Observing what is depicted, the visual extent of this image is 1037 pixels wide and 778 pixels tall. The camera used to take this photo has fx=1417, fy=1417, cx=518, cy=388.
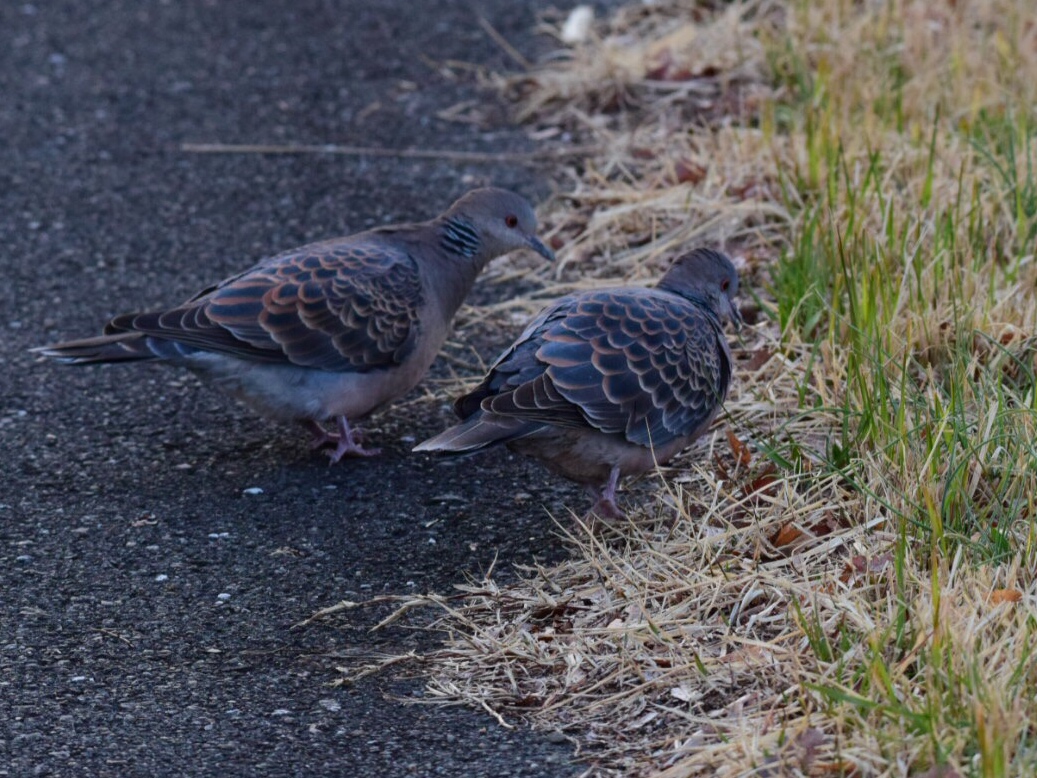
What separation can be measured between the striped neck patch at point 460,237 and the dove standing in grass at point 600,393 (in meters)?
0.84

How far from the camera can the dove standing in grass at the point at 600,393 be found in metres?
3.98

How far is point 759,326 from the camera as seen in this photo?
16.5 ft

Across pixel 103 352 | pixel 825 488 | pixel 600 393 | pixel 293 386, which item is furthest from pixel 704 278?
pixel 103 352

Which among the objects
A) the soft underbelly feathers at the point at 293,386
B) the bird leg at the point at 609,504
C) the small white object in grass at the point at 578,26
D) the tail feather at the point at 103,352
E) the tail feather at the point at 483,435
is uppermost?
the small white object in grass at the point at 578,26

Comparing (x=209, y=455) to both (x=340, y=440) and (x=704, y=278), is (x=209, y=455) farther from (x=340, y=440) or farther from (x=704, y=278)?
(x=704, y=278)

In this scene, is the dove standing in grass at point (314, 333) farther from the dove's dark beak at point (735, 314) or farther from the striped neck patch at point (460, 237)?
the dove's dark beak at point (735, 314)

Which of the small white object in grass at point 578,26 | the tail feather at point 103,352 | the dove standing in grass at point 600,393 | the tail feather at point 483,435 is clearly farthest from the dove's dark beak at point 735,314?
the small white object in grass at point 578,26

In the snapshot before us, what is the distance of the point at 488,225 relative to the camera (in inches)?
202

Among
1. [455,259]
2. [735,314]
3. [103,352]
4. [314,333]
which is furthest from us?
[455,259]

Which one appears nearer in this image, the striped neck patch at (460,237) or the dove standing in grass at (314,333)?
the dove standing in grass at (314,333)

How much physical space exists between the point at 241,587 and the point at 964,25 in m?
5.02

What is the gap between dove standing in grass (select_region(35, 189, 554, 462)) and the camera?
4.50 meters

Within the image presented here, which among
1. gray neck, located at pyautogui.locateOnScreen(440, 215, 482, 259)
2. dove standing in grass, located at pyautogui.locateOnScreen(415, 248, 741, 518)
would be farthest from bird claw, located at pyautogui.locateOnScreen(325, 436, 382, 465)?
gray neck, located at pyautogui.locateOnScreen(440, 215, 482, 259)

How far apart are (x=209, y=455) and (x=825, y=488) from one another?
2033 millimetres
